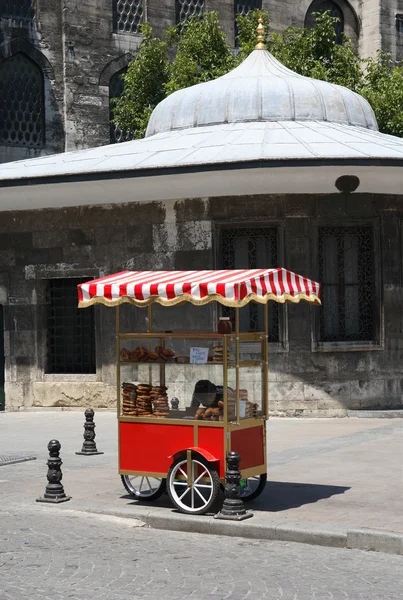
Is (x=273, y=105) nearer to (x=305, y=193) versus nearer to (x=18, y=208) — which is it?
(x=305, y=193)

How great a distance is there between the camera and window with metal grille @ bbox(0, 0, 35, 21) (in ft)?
113

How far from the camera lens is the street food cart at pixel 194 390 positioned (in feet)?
36.4

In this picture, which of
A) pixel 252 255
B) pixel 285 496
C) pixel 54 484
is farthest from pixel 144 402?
pixel 252 255

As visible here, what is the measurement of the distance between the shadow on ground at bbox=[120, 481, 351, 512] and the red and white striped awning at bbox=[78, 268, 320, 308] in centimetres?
217

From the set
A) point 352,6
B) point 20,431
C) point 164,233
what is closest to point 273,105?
point 164,233

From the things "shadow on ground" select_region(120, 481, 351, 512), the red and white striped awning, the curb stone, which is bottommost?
the curb stone

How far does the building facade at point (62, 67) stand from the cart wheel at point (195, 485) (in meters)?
24.8

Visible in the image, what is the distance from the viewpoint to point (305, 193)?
20.6 metres

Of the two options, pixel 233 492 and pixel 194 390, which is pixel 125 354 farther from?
pixel 233 492

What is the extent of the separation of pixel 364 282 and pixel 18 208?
24.4 ft

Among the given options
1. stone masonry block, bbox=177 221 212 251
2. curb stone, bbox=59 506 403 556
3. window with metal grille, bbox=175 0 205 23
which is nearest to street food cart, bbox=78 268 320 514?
curb stone, bbox=59 506 403 556

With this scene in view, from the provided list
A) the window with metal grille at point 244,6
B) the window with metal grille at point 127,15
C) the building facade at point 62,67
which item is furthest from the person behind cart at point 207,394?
the window with metal grille at point 244,6

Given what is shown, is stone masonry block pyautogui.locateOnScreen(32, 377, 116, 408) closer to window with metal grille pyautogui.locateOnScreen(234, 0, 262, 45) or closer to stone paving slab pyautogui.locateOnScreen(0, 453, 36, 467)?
stone paving slab pyautogui.locateOnScreen(0, 453, 36, 467)

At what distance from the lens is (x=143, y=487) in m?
12.2
